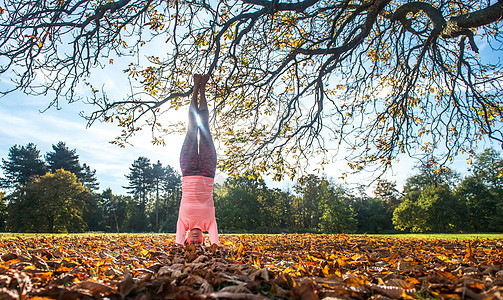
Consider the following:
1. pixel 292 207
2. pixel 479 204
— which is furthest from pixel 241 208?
pixel 479 204

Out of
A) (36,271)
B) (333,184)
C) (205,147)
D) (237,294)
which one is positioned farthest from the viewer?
(333,184)

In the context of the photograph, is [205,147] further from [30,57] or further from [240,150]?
[30,57]

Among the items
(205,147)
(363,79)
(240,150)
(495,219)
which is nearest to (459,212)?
(495,219)

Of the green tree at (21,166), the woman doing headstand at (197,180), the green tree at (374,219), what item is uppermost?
the green tree at (21,166)

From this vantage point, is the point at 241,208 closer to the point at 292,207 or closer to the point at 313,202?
the point at 292,207

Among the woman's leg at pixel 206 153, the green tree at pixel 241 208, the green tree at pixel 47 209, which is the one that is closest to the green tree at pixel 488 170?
the green tree at pixel 241 208

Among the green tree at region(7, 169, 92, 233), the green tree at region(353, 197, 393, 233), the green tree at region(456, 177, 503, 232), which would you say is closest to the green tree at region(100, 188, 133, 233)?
the green tree at region(7, 169, 92, 233)

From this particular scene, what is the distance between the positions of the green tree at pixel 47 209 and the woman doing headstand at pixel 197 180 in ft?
115

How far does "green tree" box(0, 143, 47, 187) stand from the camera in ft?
152

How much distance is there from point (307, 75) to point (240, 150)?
2.57 metres

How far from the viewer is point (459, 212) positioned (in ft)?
100.0

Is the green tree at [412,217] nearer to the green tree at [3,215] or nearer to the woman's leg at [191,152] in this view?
the woman's leg at [191,152]

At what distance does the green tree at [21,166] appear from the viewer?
4638cm

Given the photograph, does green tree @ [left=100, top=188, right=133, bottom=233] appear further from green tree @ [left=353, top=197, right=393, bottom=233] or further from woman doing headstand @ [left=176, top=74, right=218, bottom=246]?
woman doing headstand @ [left=176, top=74, right=218, bottom=246]
